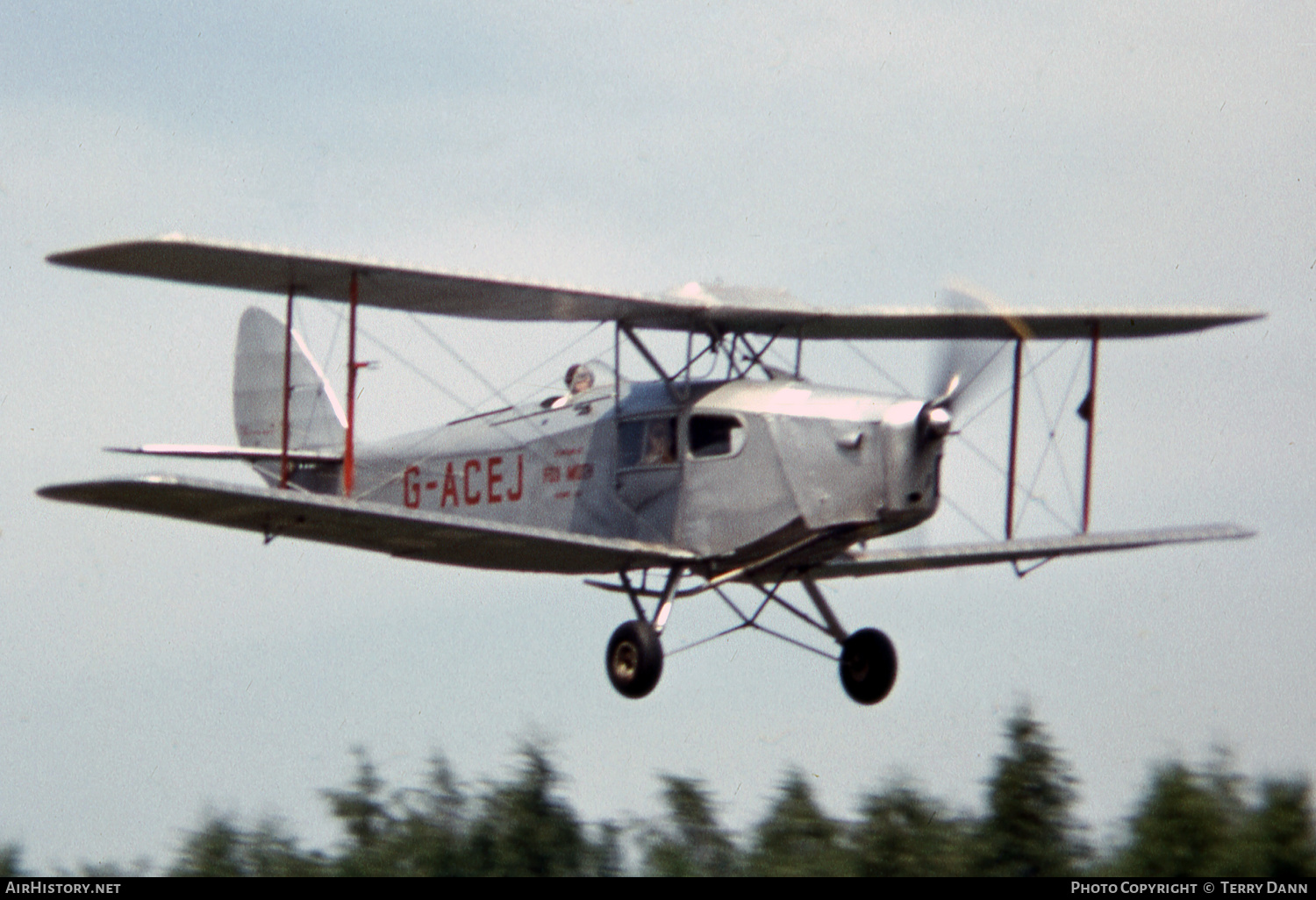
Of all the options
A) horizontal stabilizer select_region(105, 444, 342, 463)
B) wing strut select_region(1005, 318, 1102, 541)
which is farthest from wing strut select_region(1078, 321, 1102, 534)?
horizontal stabilizer select_region(105, 444, 342, 463)

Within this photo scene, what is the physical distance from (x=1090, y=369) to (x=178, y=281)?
862cm

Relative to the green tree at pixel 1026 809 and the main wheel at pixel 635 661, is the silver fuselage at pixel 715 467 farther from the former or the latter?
the green tree at pixel 1026 809

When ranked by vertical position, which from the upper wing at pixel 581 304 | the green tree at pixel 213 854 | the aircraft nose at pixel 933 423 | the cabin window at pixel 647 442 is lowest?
the green tree at pixel 213 854

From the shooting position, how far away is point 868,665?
57.1 ft

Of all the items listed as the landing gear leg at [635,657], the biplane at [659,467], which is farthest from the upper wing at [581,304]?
the landing gear leg at [635,657]

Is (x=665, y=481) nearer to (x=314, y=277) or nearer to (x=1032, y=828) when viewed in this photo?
(x=314, y=277)

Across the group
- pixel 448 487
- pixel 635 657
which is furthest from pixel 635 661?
pixel 448 487

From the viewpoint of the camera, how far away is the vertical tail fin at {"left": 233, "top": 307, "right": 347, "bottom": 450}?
72.4 ft

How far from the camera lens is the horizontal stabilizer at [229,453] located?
1867 cm

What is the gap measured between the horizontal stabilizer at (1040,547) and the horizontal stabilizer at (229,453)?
5794 millimetres

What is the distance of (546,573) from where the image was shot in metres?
17.4

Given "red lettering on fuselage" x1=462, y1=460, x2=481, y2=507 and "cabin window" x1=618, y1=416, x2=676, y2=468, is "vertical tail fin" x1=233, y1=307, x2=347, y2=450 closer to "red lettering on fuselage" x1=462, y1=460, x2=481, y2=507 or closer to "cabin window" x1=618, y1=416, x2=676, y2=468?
"red lettering on fuselage" x1=462, y1=460, x2=481, y2=507

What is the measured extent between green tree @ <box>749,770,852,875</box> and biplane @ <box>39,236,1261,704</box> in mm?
8357
